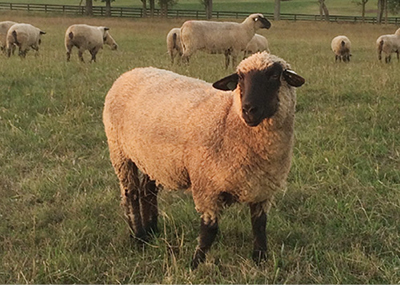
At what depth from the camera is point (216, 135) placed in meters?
2.97

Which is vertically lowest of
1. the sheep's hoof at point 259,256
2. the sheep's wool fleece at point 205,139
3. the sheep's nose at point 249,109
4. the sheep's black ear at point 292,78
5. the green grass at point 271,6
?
the sheep's hoof at point 259,256

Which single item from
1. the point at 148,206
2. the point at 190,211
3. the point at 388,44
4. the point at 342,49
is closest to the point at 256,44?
the point at 342,49

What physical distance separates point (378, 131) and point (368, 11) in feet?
243

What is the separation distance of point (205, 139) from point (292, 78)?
73 cm

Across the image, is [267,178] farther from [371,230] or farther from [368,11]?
[368,11]

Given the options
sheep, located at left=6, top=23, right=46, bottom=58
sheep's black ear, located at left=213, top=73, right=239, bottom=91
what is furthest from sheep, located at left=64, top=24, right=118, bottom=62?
sheep's black ear, located at left=213, top=73, right=239, bottom=91

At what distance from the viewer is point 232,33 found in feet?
44.6

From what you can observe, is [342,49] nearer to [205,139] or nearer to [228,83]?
[228,83]

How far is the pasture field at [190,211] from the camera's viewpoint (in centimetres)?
302

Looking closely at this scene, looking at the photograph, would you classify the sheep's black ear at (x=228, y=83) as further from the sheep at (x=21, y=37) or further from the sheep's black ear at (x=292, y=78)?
the sheep at (x=21, y=37)

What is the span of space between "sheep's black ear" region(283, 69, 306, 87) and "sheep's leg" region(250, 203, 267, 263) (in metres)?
0.93

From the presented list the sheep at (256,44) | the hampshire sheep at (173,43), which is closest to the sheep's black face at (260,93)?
the hampshire sheep at (173,43)

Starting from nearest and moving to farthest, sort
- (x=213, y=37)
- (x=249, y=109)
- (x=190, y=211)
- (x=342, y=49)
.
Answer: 1. (x=249, y=109)
2. (x=190, y=211)
3. (x=213, y=37)
4. (x=342, y=49)

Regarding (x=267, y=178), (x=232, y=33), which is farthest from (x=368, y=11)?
(x=267, y=178)
